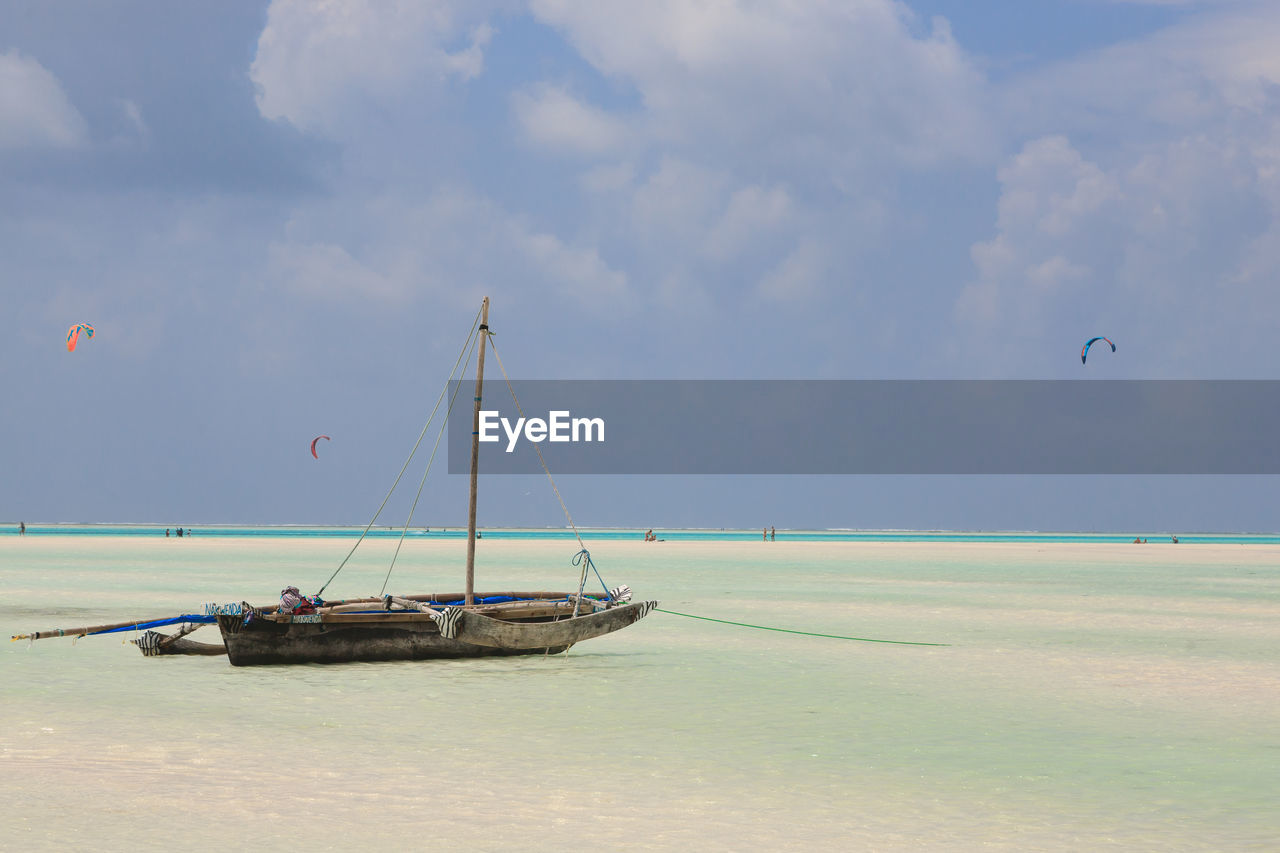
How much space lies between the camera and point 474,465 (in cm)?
2194

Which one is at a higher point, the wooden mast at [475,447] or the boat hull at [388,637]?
the wooden mast at [475,447]

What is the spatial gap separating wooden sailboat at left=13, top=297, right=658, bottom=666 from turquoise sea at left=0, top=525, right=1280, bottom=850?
35cm

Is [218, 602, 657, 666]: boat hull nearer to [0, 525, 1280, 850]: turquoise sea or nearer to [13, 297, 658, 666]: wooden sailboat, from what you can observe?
[13, 297, 658, 666]: wooden sailboat

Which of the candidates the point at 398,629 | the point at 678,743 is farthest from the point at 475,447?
the point at 678,743

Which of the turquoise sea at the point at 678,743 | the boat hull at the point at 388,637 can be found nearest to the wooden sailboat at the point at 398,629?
the boat hull at the point at 388,637

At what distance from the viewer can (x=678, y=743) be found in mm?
13492

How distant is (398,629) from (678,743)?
803 cm

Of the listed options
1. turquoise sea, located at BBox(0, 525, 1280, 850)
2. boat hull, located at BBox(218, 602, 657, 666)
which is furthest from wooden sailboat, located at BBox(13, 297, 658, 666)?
turquoise sea, located at BBox(0, 525, 1280, 850)

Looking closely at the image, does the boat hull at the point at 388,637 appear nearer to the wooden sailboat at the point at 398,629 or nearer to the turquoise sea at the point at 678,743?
the wooden sailboat at the point at 398,629

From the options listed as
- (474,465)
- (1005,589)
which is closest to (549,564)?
(1005,589)

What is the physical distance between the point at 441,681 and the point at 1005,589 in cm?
2969

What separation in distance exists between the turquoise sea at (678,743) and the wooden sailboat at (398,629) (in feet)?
1.14

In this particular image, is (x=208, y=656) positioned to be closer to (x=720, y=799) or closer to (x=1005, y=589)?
(x=720, y=799)

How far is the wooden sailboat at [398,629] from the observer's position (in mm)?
19344
